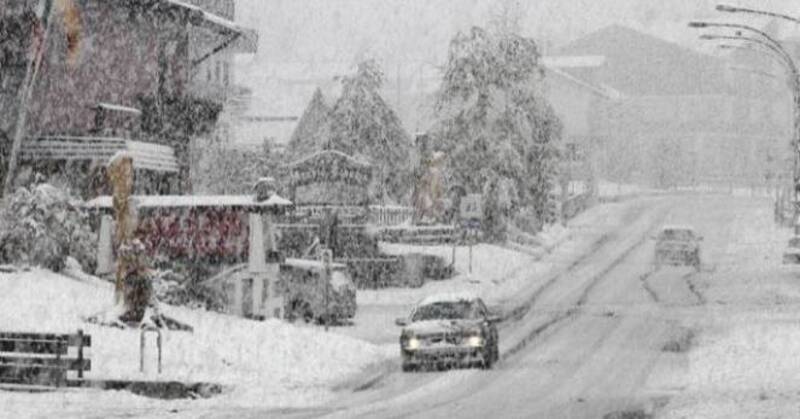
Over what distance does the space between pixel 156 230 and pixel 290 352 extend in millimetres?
7773

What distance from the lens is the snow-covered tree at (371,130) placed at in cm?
7594

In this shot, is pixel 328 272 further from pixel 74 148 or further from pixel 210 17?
pixel 210 17

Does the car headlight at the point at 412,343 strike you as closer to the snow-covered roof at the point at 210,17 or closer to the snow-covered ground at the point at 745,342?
the snow-covered ground at the point at 745,342

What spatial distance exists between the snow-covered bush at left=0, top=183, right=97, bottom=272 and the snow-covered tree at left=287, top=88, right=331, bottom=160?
42.8 metres

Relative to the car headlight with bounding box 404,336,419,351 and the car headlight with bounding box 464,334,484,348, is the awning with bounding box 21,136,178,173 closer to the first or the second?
the car headlight with bounding box 404,336,419,351

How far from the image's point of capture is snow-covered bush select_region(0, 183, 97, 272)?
34062mm

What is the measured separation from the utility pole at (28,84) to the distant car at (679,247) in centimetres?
2687

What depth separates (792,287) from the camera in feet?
165

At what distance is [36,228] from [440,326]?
10326 mm

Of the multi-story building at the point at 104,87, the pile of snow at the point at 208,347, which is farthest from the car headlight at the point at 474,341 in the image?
the multi-story building at the point at 104,87

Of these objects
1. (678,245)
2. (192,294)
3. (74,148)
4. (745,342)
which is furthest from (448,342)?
(678,245)

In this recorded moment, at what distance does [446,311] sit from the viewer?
30.8 m

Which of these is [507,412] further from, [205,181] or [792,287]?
[205,181]

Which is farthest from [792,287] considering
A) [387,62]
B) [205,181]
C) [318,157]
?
[387,62]
